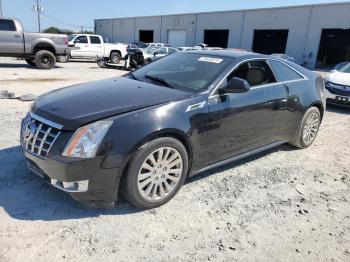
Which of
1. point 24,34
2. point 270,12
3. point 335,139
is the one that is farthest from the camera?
point 270,12

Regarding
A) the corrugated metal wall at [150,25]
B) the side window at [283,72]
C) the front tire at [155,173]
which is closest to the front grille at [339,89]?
the side window at [283,72]

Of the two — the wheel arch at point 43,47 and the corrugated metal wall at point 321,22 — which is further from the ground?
the corrugated metal wall at point 321,22

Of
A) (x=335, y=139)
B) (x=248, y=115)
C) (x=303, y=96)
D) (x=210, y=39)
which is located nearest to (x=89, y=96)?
(x=248, y=115)

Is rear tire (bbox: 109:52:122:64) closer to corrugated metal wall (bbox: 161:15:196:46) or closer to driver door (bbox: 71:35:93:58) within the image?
driver door (bbox: 71:35:93:58)

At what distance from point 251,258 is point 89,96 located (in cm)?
224

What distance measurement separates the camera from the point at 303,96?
209 inches

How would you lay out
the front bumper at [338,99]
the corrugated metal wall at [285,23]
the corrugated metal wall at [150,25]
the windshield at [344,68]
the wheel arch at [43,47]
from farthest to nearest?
the corrugated metal wall at [150,25], the corrugated metal wall at [285,23], the wheel arch at [43,47], the windshield at [344,68], the front bumper at [338,99]

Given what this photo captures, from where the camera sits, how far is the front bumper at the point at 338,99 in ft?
30.6

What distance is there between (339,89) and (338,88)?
5 centimetres

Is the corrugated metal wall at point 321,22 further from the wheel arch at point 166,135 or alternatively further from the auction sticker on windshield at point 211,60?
the wheel arch at point 166,135

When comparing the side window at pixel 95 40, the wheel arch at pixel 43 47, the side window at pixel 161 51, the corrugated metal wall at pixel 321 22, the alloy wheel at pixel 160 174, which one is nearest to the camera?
the alloy wheel at pixel 160 174

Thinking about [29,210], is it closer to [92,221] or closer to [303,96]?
[92,221]

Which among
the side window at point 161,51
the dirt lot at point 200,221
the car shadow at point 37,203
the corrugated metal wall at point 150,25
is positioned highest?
the corrugated metal wall at point 150,25

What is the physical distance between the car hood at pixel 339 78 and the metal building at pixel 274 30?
2439 centimetres
